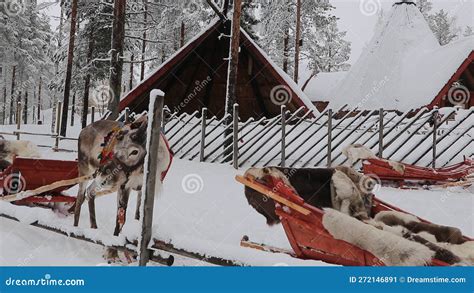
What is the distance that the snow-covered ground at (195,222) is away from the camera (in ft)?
10.6

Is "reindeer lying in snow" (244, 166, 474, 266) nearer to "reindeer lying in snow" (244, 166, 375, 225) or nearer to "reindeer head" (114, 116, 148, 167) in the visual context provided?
"reindeer lying in snow" (244, 166, 375, 225)

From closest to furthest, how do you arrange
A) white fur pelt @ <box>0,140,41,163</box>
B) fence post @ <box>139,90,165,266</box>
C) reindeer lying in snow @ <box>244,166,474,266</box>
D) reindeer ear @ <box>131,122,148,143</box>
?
reindeer lying in snow @ <box>244,166,474,266</box> → fence post @ <box>139,90,165,266</box> → reindeer ear @ <box>131,122,148,143</box> → white fur pelt @ <box>0,140,41,163</box>

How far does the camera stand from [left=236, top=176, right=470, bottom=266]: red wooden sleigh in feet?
10.6

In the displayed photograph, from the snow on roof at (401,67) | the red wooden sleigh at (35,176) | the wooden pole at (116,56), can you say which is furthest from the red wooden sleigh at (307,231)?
the snow on roof at (401,67)

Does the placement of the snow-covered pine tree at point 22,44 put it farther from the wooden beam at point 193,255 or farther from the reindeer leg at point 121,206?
the wooden beam at point 193,255

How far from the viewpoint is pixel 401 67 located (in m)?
20.4

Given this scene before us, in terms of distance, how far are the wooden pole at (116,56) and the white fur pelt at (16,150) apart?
5936 millimetres

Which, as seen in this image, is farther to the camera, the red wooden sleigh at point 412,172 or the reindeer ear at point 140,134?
the red wooden sleigh at point 412,172

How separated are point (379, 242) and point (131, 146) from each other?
2.58 m

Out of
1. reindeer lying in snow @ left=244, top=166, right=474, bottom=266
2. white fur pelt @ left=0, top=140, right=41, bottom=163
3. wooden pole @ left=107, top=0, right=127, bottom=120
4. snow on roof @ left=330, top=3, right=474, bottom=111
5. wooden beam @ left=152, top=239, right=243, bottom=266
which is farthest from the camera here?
snow on roof @ left=330, top=3, right=474, bottom=111

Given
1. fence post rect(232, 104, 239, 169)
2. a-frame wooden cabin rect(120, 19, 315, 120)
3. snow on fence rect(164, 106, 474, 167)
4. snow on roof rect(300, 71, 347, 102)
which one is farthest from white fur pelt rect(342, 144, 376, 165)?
snow on roof rect(300, 71, 347, 102)

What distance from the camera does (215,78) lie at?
15.8m

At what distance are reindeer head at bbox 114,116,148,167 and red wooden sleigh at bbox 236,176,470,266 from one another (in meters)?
1.22

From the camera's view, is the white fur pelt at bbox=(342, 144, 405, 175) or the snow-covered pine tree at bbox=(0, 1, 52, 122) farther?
the snow-covered pine tree at bbox=(0, 1, 52, 122)
